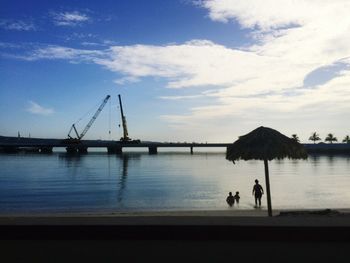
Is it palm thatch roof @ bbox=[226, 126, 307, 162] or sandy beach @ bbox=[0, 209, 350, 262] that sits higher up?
palm thatch roof @ bbox=[226, 126, 307, 162]

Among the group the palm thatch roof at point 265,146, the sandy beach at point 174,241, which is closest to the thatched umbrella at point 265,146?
the palm thatch roof at point 265,146

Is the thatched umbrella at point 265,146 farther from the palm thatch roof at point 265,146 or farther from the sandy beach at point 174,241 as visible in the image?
the sandy beach at point 174,241

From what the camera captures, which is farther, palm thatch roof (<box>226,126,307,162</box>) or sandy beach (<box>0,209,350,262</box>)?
palm thatch roof (<box>226,126,307,162</box>)

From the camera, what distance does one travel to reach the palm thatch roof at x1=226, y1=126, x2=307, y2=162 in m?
17.8

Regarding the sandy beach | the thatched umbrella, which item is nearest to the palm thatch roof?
the thatched umbrella

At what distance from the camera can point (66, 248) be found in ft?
19.2

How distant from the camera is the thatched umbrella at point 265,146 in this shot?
58.5 ft

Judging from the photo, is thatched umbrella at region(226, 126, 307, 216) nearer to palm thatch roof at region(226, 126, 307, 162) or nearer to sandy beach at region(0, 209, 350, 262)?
palm thatch roof at region(226, 126, 307, 162)

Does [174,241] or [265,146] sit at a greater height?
[265,146]

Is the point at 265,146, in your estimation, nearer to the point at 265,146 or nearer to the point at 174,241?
the point at 265,146

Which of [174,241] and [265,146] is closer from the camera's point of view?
[174,241]

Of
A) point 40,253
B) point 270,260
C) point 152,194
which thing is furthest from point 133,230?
point 152,194

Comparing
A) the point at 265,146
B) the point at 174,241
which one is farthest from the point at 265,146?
the point at 174,241

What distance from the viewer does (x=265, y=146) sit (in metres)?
17.8
